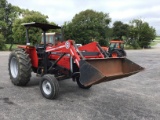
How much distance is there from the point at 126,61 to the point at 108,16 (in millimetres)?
39089

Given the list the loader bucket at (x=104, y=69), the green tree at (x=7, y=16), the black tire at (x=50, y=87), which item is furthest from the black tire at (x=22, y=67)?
the green tree at (x=7, y=16)

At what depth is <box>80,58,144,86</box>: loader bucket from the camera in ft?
16.6

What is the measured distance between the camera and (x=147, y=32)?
43625 millimetres

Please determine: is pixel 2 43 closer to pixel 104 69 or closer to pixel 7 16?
pixel 7 16

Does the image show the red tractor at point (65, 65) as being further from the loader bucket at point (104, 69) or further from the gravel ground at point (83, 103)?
the gravel ground at point (83, 103)

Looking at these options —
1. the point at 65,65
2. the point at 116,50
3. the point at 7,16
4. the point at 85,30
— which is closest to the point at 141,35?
the point at 85,30

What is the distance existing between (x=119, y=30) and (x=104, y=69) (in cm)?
3915

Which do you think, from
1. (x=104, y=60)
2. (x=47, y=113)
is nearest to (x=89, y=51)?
(x=104, y=60)

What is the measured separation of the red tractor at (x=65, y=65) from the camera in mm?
5297

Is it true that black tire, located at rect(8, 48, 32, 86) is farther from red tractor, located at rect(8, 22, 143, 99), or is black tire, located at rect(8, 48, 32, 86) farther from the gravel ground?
the gravel ground

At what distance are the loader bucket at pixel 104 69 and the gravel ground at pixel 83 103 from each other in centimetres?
66

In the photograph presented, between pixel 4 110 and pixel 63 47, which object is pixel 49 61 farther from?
pixel 4 110

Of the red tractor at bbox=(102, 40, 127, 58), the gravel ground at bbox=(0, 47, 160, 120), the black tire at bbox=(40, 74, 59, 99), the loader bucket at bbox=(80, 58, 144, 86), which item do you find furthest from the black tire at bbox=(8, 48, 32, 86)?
the red tractor at bbox=(102, 40, 127, 58)

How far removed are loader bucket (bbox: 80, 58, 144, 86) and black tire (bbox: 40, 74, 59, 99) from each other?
0.84 m
